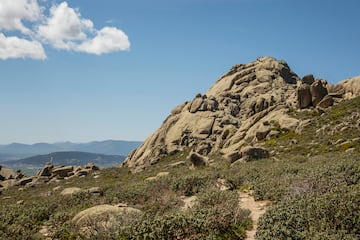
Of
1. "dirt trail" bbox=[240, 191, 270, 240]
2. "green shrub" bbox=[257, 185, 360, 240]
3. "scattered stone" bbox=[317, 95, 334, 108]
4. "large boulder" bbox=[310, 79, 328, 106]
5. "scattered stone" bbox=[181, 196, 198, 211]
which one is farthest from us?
"large boulder" bbox=[310, 79, 328, 106]

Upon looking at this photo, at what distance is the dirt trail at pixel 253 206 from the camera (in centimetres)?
1399

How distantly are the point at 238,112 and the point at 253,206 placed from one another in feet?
276

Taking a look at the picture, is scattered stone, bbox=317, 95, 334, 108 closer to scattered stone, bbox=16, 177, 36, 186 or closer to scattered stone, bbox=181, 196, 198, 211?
scattered stone, bbox=181, 196, 198, 211

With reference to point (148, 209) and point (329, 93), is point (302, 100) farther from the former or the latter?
point (148, 209)

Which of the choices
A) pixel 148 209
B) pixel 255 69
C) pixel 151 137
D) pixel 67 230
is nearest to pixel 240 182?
pixel 148 209

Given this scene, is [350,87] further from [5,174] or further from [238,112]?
[5,174]

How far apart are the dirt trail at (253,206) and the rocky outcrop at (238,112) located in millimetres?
46207

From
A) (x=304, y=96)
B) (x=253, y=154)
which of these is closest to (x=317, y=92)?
(x=304, y=96)

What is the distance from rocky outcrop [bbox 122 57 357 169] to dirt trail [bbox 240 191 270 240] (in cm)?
4621

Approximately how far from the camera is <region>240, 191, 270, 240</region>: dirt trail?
1399cm

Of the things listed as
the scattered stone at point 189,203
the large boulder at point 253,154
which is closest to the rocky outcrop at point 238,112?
the large boulder at point 253,154

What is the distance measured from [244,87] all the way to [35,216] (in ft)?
323

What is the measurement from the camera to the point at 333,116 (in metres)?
61.9

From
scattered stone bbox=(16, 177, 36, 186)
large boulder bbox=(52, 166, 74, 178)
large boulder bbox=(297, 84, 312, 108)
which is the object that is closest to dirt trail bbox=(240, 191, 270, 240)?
large boulder bbox=(297, 84, 312, 108)
